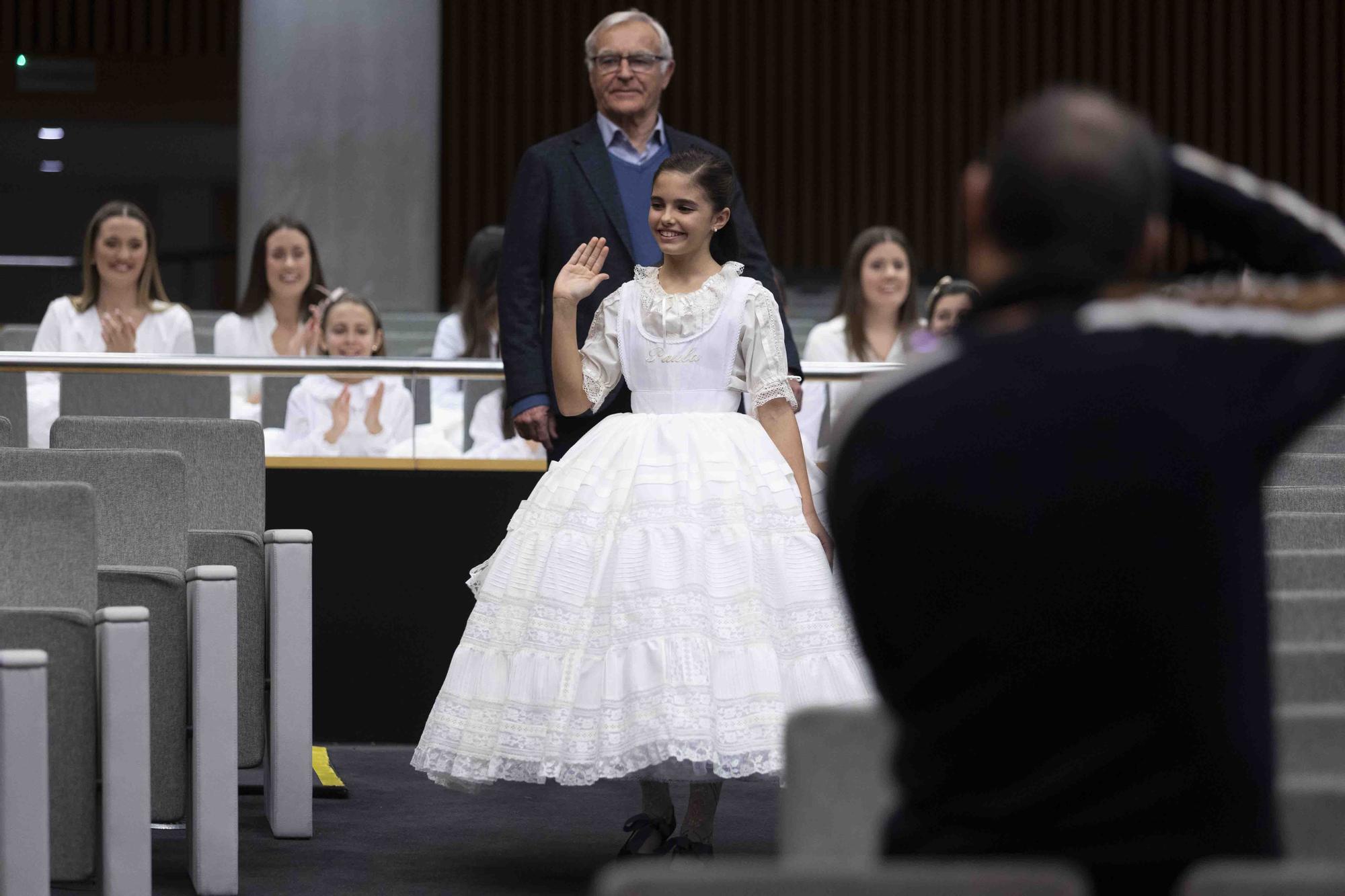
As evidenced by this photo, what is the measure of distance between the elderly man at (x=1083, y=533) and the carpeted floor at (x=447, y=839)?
229 centimetres

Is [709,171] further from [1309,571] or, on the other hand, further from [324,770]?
[324,770]

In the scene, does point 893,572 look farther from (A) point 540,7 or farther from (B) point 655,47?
(A) point 540,7

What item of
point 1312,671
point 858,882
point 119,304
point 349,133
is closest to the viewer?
point 858,882

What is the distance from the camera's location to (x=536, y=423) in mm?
3975

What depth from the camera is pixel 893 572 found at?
4.79 ft

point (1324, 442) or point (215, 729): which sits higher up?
point (1324, 442)

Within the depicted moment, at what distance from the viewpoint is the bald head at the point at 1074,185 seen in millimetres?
1431

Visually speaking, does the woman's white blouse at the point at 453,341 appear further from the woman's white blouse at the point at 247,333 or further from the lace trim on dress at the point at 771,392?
the lace trim on dress at the point at 771,392

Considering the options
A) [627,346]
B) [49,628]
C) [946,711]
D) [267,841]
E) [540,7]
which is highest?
[540,7]

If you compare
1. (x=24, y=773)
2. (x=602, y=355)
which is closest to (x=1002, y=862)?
(x=24, y=773)

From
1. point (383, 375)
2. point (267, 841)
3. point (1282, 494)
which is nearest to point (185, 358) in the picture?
point (383, 375)

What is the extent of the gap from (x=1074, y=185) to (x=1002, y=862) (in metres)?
0.49

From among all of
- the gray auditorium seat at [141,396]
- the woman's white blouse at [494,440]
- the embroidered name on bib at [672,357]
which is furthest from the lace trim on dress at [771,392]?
the gray auditorium seat at [141,396]

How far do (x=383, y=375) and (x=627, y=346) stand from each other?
1620mm
